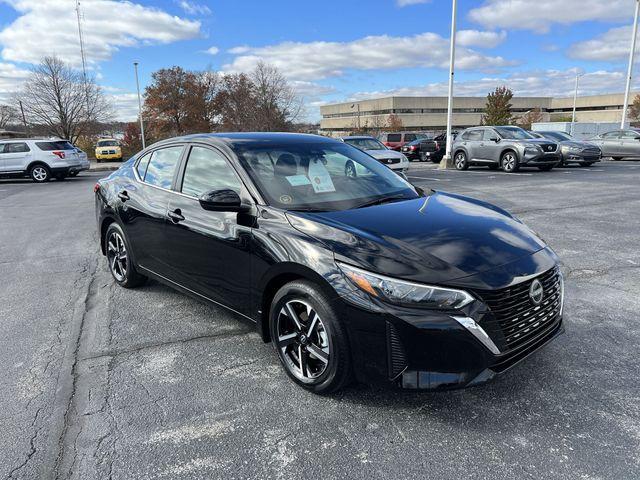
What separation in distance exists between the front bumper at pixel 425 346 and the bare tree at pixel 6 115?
5665 centimetres

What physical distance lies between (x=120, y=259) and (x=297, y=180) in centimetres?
264

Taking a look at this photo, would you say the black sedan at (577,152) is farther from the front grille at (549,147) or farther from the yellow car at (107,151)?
the yellow car at (107,151)

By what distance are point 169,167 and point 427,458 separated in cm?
326

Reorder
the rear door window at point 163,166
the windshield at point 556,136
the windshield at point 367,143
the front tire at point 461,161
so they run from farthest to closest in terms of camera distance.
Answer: the windshield at point 556,136, the front tire at point 461,161, the windshield at point 367,143, the rear door window at point 163,166

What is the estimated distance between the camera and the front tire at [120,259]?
499 centimetres

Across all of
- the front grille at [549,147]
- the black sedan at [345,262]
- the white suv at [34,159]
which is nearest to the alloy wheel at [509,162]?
the front grille at [549,147]

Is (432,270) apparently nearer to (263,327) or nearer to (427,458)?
(427,458)

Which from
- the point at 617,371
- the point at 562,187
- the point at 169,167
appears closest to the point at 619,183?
the point at 562,187

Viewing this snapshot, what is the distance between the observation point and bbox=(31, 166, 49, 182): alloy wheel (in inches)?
747

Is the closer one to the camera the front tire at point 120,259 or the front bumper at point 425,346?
the front bumper at point 425,346

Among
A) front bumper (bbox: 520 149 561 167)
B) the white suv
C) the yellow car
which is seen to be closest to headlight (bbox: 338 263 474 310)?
front bumper (bbox: 520 149 561 167)

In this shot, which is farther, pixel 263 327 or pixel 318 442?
pixel 263 327

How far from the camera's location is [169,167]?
4.36 meters

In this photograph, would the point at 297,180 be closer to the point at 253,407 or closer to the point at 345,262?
the point at 345,262
